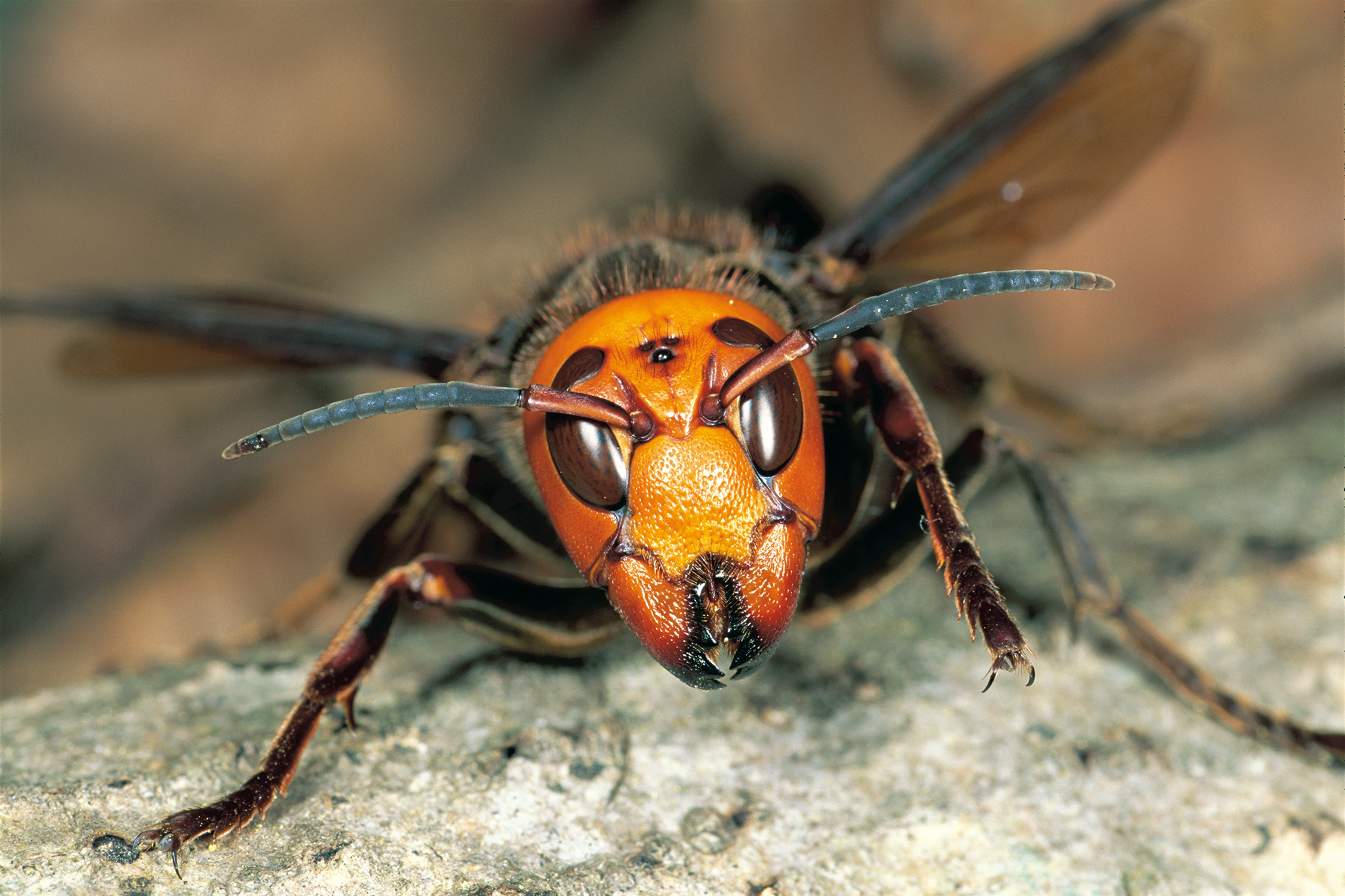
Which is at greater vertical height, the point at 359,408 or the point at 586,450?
the point at 359,408

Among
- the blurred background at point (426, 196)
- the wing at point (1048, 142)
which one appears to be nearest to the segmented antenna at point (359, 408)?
the wing at point (1048, 142)

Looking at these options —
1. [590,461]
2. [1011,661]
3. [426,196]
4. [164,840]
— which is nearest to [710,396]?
[590,461]

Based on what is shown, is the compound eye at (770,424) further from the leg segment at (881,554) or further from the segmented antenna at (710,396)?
the leg segment at (881,554)

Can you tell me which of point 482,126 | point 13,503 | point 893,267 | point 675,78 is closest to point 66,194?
point 13,503

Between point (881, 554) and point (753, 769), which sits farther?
point (881, 554)

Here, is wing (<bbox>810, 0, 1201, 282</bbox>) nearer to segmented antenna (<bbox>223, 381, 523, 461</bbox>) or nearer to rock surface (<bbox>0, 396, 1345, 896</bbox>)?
rock surface (<bbox>0, 396, 1345, 896</bbox>)

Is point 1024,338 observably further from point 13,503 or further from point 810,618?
point 13,503

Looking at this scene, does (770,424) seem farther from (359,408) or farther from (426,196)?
(426,196)
